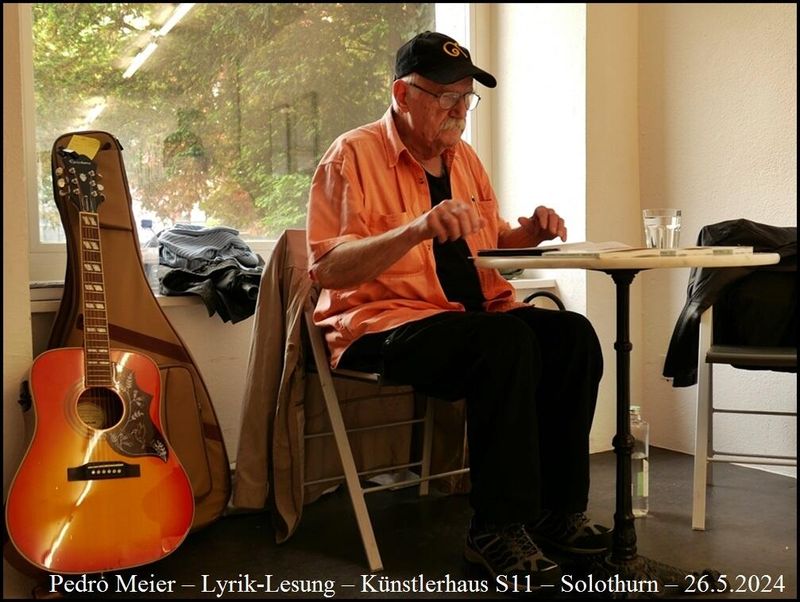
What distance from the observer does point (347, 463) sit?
190 cm

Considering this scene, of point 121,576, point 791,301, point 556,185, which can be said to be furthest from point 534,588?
point 556,185

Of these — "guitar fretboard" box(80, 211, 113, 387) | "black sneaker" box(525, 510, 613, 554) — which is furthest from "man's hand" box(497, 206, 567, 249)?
"guitar fretboard" box(80, 211, 113, 387)

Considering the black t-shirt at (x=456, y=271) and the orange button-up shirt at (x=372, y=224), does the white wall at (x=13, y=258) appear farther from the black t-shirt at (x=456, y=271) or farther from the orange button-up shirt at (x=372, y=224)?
the black t-shirt at (x=456, y=271)

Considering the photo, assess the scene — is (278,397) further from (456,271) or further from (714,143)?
(714,143)

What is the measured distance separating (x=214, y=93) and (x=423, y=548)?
1.50 metres

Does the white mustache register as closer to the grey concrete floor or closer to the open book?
the open book

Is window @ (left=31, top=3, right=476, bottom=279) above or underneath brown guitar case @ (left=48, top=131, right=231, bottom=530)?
above

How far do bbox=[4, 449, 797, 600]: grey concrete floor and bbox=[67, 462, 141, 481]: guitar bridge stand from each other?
0.24 meters

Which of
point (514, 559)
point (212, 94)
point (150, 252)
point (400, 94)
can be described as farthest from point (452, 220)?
point (212, 94)

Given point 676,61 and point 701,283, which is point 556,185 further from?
point 701,283

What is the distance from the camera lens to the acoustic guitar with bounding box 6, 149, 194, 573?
1.65 metres

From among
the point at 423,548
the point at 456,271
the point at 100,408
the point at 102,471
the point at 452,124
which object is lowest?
the point at 423,548

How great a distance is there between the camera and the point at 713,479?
250 centimetres

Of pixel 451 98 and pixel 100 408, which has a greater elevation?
pixel 451 98
